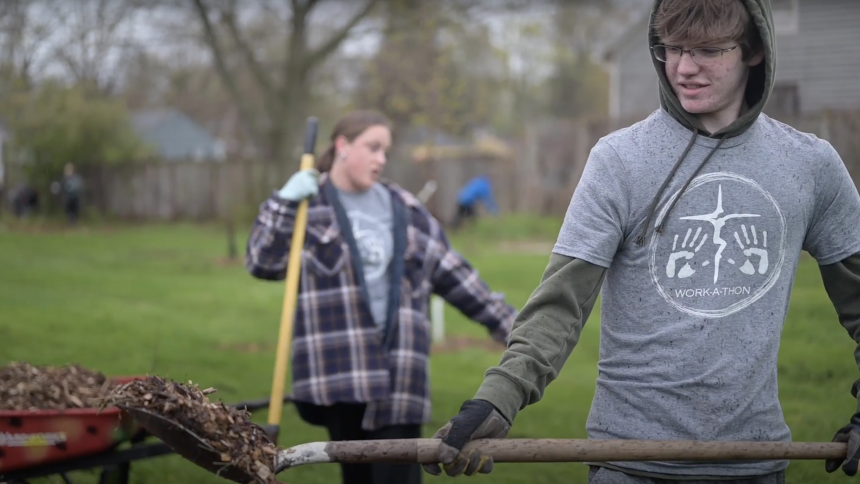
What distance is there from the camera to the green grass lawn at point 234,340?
21.6 feet

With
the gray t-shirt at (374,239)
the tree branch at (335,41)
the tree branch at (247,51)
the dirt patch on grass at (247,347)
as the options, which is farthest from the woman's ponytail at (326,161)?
the tree branch at (247,51)

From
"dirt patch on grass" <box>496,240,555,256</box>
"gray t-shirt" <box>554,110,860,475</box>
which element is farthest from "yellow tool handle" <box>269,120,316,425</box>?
"dirt patch on grass" <box>496,240,555,256</box>

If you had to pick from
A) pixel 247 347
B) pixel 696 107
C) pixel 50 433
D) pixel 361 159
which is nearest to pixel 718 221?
pixel 696 107

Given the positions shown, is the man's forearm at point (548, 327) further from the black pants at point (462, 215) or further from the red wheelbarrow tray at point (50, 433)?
the black pants at point (462, 215)

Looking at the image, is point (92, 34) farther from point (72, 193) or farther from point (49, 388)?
point (49, 388)

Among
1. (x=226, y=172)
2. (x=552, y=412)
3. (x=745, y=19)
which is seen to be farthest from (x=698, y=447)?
(x=226, y=172)

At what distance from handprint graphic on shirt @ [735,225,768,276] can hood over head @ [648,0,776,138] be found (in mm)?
268

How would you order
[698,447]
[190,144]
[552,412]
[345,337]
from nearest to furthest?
[698,447]
[345,337]
[552,412]
[190,144]

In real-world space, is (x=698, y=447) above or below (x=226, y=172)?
above

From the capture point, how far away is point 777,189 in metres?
2.59

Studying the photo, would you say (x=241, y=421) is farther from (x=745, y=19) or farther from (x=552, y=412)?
(x=552, y=412)

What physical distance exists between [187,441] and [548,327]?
3.18 feet

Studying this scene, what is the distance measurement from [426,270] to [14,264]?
14.2 meters

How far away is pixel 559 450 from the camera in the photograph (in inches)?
96.1
